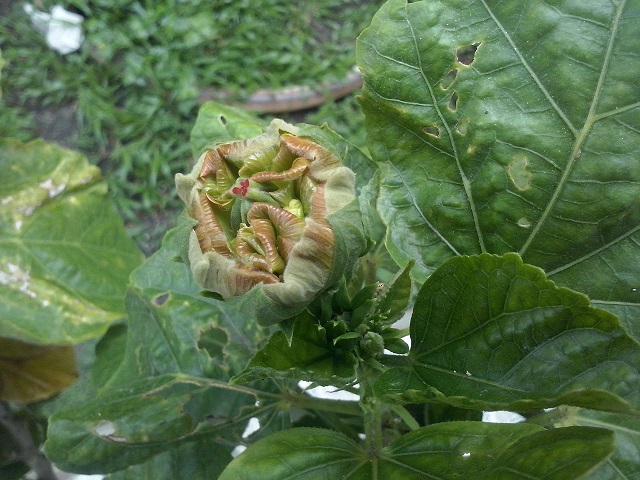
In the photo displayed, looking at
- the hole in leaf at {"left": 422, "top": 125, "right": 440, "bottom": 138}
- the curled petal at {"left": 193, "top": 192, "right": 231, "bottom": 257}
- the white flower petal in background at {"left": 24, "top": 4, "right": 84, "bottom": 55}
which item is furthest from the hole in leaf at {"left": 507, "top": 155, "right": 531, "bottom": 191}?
the white flower petal in background at {"left": 24, "top": 4, "right": 84, "bottom": 55}

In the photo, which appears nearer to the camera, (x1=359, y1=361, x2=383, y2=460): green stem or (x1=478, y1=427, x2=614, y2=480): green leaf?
(x1=478, y1=427, x2=614, y2=480): green leaf

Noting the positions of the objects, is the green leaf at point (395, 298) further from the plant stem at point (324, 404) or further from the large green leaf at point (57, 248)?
the large green leaf at point (57, 248)

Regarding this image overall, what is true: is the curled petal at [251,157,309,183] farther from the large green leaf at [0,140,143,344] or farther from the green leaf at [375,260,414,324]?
the large green leaf at [0,140,143,344]

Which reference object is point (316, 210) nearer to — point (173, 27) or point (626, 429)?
point (626, 429)

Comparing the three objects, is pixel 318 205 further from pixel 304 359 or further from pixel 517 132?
pixel 517 132

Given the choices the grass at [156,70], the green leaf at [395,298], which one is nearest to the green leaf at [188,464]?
the green leaf at [395,298]

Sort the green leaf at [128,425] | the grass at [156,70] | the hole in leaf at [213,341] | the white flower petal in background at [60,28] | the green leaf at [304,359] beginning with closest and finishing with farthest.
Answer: the green leaf at [304,359] < the green leaf at [128,425] < the hole in leaf at [213,341] < the grass at [156,70] < the white flower petal in background at [60,28]
